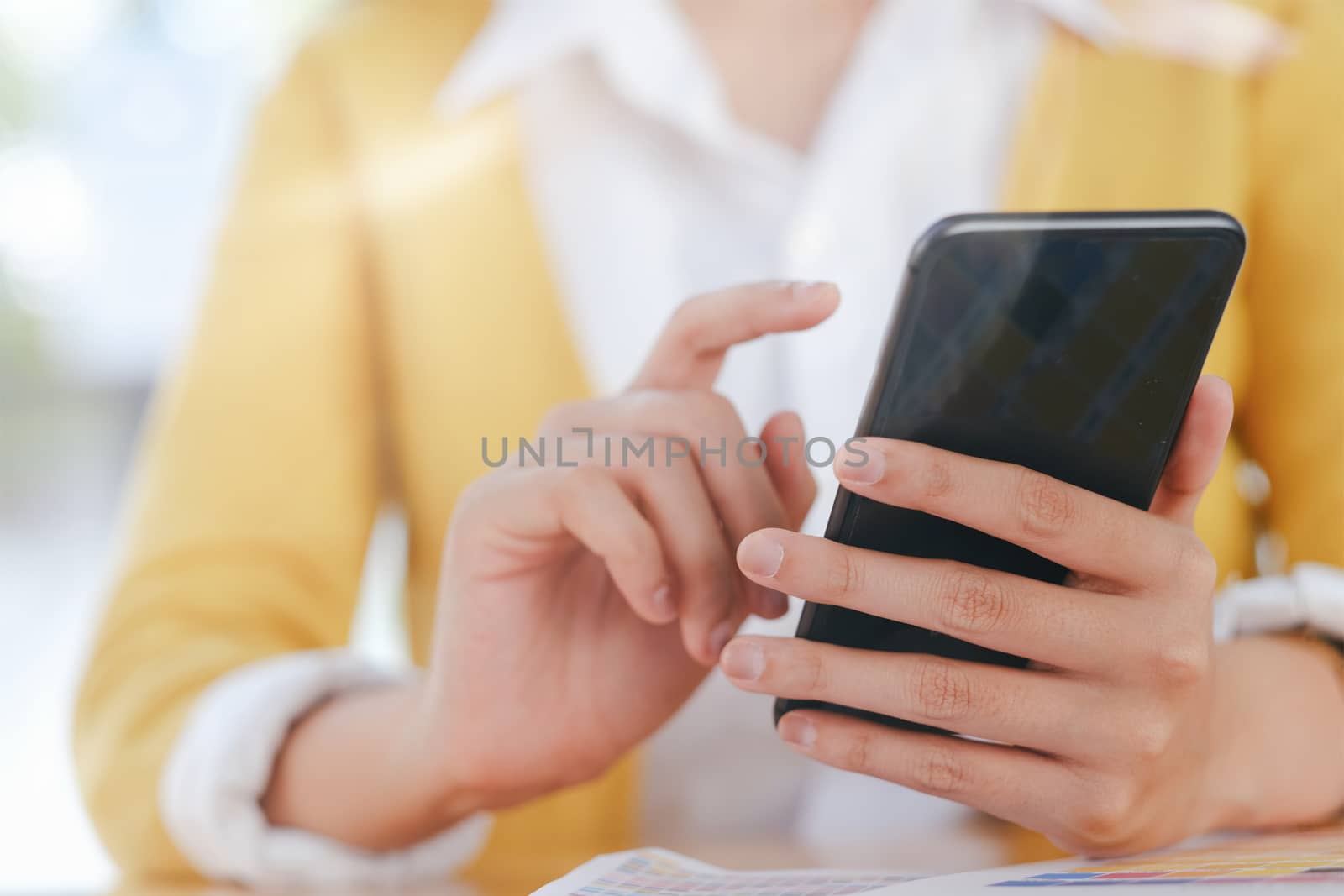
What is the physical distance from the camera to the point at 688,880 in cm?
29

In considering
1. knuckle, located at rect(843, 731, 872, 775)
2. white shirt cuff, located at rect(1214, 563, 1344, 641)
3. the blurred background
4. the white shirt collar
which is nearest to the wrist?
white shirt cuff, located at rect(1214, 563, 1344, 641)

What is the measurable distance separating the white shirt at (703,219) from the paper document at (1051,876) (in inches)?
5.7

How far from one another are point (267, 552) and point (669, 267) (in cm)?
27

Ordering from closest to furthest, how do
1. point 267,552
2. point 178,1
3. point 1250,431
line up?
point 1250,431
point 267,552
point 178,1

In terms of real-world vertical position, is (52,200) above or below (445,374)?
above

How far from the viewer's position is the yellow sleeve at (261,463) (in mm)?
506

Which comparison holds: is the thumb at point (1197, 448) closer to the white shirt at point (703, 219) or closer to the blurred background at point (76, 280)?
the white shirt at point (703, 219)

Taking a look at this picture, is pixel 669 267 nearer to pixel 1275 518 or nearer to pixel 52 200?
pixel 1275 518

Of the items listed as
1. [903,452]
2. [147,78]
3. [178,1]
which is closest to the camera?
[903,452]

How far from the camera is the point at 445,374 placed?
1.63ft

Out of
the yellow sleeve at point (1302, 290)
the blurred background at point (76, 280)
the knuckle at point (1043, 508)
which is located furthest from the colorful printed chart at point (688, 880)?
the blurred background at point (76, 280)

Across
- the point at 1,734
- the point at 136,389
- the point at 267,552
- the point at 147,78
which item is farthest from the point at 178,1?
the point at 1,734

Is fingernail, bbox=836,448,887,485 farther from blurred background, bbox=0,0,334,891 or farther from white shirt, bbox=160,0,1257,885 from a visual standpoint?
blurred background, bbox=0,0,334,891

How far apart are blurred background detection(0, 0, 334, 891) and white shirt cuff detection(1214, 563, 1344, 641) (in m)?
0.87
